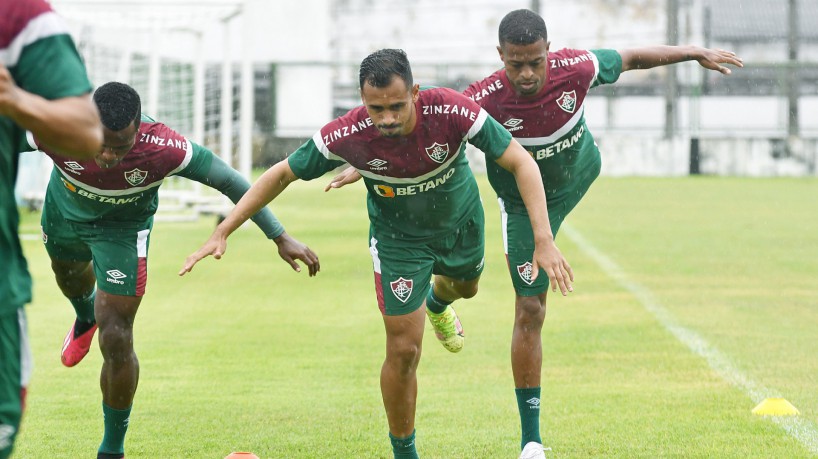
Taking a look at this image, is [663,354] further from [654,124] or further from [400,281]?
[654,124]

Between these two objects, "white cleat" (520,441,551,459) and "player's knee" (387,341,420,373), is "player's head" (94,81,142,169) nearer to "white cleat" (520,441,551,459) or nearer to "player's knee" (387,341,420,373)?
"player's knee" (387,341,420,373)

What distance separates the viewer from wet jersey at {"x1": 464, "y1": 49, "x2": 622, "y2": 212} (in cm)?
688

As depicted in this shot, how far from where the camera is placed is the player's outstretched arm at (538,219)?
565 cm

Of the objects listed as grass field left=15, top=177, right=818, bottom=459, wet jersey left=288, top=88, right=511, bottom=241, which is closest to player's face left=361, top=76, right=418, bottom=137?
wet jersey left=288, top=88, right=511, bottom=241

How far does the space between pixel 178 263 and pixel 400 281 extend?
9.81 m

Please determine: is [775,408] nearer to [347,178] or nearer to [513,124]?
[513,124]

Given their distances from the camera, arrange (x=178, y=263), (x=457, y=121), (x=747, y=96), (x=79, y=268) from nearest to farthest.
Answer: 1. (x=457, y=121)
2. (x=79, y=268)
3. (x=178, y=263)
4. (x=747, y=96)

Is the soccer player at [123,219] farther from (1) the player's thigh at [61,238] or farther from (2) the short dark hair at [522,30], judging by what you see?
(2) the short dark hair at [522,30]

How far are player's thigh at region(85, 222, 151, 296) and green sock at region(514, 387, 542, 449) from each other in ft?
6.96

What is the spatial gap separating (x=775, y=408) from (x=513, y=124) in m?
2.36

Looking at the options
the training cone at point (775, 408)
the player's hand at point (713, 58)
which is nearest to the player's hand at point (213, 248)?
the player's hand at point (713, 58)

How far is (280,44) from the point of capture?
46281 millimetres

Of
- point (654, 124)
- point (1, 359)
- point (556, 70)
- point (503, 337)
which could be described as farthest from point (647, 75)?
point (1, 359)

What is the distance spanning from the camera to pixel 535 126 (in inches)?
273
